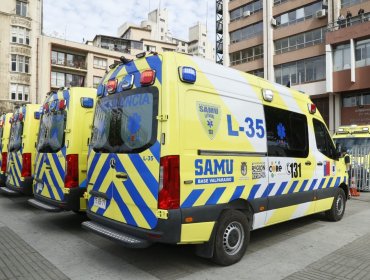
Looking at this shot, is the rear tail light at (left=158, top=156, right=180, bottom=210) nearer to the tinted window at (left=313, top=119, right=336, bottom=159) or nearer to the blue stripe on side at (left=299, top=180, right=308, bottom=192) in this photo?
the blue stripe on side at (left=299, top=180, right=308, bottom=192)

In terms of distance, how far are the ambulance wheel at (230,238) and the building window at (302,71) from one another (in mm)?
29417

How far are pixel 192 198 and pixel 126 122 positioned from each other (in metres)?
1.38

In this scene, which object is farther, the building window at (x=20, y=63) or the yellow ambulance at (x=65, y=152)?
the building window at (x=20, y=63)

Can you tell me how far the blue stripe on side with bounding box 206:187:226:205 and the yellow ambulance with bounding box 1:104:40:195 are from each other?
5.70m

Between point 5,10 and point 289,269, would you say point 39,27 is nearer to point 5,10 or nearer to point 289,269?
point 5,10

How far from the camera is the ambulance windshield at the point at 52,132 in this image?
7008mm

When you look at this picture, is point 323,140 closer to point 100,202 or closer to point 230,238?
point 230,238

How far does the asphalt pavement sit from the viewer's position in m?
4.66

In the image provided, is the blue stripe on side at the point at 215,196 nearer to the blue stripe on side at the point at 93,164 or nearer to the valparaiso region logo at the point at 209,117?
the valparaiso region logo at the point at 209,117

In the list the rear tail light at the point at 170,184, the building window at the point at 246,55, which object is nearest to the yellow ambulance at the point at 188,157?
the rear tail light at the point at 170,184

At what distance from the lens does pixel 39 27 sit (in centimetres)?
4359

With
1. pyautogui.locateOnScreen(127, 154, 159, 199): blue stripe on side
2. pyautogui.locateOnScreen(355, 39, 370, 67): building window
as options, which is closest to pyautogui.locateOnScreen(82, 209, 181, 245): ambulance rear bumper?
pyautogui.locateOnScreen(127, 154, 159, 199): blue stripe on side

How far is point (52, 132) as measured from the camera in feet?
23.9

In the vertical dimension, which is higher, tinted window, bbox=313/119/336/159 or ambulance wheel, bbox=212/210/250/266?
tinted window, bbox=313/119/336/159
